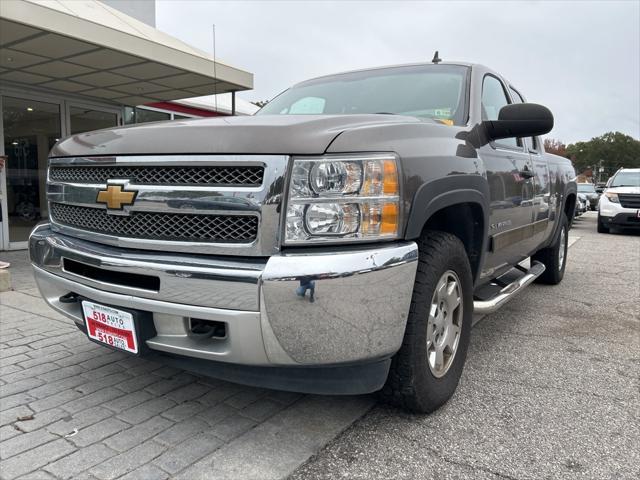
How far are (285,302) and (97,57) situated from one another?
6.32 metres

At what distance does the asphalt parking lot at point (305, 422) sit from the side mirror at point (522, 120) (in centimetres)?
147

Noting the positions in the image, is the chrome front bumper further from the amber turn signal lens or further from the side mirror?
the side mirror

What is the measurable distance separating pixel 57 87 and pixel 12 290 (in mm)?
4589

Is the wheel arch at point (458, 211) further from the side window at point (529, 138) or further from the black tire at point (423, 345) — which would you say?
the side window at point (529, 138)

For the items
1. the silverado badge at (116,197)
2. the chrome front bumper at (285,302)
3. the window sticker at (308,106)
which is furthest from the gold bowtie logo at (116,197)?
the window sticker at (308,106)

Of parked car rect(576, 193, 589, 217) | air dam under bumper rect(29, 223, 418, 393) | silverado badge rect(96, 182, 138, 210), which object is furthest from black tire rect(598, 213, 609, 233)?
silverado badge rect(96, 182, 138, 210)

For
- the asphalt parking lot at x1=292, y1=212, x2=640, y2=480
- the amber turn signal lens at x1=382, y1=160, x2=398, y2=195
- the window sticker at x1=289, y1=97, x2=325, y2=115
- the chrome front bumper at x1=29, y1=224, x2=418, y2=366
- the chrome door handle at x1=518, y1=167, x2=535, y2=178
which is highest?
the window sticker at x1=289, y1=97, x2=325, y2=115

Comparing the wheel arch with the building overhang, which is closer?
the wheel arch

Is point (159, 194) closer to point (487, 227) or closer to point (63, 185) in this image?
point (63, 185)

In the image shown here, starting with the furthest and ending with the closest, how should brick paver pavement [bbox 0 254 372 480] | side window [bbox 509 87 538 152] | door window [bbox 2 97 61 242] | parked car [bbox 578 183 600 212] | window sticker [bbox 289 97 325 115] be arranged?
parked car [bbox 578 183 600 212]
door window [bbox 2 97 61 242]
side window [bbox 509 87 538 152]
window sticker [bbox 289 97 325 115]
brick paver pavement [bbox 0 254 372 480]

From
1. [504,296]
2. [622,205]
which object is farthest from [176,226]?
[622,205]

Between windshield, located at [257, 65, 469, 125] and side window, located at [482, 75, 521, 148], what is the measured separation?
0.75 feet

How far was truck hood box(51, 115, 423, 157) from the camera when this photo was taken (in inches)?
75.6

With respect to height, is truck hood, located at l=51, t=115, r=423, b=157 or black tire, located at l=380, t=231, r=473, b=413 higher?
truck hood, located at l=51, t=115, r=423, b=157
